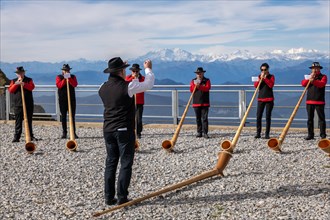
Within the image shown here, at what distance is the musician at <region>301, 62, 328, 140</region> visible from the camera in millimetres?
11461

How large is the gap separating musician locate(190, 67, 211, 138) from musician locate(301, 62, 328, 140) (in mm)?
2347

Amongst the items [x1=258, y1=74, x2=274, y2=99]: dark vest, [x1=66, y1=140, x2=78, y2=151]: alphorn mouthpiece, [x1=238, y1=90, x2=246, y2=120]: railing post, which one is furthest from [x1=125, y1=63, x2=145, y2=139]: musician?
[x1=238, y1=90, x2=246, y2=120]: railing post

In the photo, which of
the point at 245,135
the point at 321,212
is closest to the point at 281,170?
the point at 321,212

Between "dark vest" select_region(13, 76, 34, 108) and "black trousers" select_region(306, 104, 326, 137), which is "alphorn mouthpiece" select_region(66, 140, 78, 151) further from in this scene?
"black trousers" select_region(306, 104, 326, 137)

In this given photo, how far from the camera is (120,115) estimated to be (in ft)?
21.7

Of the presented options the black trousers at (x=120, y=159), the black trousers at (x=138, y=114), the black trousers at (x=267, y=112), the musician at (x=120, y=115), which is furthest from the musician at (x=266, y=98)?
the black trousers at (x=120, y=159)

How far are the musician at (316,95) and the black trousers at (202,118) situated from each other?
7.83 ft

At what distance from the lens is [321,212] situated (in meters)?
6.16

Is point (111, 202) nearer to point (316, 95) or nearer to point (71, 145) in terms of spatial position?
point (71, 145)

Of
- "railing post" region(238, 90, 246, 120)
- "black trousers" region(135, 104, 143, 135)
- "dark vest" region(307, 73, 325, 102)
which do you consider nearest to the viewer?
"dark vest" region(307, 73, 325, 102)

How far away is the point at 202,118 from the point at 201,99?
514 mm

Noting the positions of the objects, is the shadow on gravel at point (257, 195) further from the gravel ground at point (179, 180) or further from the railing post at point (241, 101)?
the railing post at point (241, 101)

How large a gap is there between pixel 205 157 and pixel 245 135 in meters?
3.12

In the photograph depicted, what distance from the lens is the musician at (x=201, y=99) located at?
12.5 m
